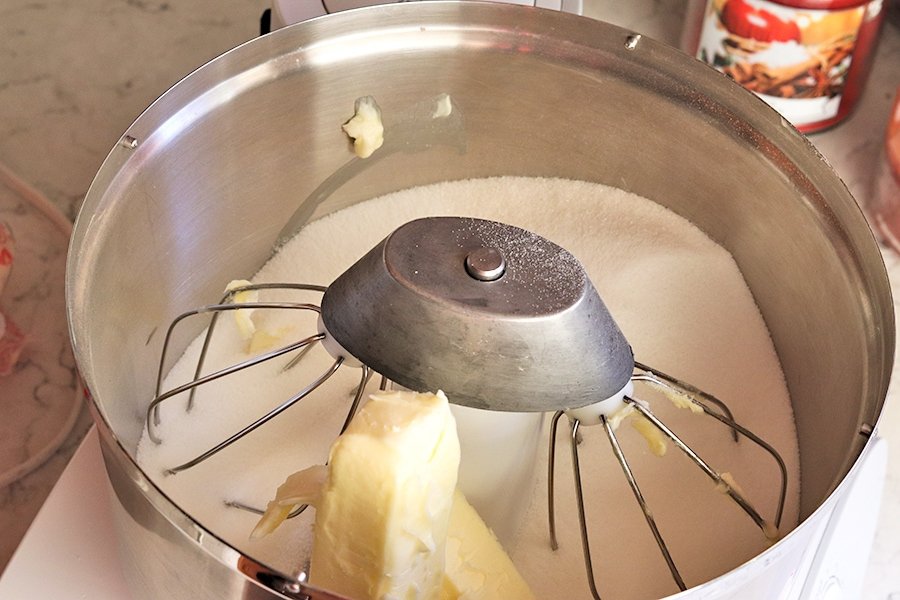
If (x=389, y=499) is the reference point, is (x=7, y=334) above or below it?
below

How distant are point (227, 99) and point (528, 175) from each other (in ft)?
0.59

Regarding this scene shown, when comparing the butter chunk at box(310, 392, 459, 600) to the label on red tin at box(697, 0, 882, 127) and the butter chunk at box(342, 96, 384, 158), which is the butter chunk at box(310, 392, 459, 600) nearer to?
the butter chunk at box(342, 96, 384, 158)

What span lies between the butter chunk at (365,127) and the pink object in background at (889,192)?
32cm

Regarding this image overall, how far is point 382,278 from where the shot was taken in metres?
0.36

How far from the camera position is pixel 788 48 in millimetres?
612

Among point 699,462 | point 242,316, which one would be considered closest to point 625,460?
point 699,462

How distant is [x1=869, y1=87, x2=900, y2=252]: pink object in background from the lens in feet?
2.05

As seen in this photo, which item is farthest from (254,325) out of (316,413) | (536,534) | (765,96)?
(765,96)

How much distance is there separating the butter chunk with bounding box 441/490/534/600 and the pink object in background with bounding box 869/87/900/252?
39 cm

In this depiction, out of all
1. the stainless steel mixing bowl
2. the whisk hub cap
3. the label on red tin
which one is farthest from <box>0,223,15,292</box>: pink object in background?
the label on red tin

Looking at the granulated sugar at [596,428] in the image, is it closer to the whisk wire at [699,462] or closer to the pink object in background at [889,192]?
the whisk wire at [699,462]

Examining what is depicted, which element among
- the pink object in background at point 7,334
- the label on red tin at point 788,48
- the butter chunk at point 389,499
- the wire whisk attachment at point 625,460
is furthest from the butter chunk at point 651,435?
the pink object in background at point 7,334

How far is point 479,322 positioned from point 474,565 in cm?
9

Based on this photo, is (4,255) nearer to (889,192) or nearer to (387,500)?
(387,500)
